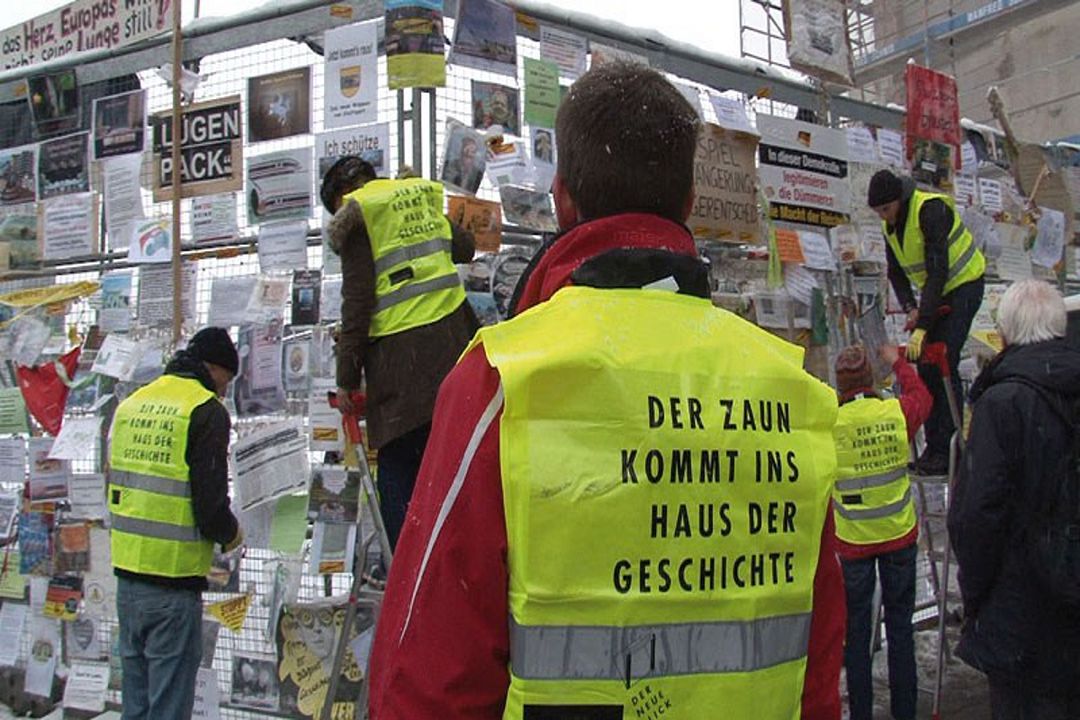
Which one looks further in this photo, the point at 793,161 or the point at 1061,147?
the point at 1061,147

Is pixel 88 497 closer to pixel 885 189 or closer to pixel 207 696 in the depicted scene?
pixel 207 696

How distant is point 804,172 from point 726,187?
681mm

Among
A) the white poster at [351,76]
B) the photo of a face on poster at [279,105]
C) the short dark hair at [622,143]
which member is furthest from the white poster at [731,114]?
the short dark hair at [622,143]

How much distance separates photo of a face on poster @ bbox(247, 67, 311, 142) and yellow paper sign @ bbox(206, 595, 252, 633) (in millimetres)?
2238

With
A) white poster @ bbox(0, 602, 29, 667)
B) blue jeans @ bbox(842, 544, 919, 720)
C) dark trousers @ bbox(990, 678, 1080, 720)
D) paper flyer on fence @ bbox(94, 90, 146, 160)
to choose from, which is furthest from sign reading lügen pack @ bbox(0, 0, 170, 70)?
dark trousers @ bbox(990, 678, 1080, 720)

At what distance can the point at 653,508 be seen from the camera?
1.47 metres

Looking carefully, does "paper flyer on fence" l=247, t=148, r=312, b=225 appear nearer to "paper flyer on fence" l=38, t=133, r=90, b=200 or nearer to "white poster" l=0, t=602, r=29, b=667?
"paper flyer on fence" l=38, t=133, r=90, b=200

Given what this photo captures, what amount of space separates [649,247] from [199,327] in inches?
160

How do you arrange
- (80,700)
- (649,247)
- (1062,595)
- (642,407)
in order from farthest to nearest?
(80,700) → (1062,595) → (649,247) → (642,407)

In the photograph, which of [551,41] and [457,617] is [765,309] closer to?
[551,41]

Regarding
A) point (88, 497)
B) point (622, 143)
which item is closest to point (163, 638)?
point (88, 497)

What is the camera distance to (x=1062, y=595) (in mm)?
3174

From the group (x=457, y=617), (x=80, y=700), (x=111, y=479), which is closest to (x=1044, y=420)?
(x=457, y=617)

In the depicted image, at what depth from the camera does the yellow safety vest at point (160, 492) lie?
4.24m
